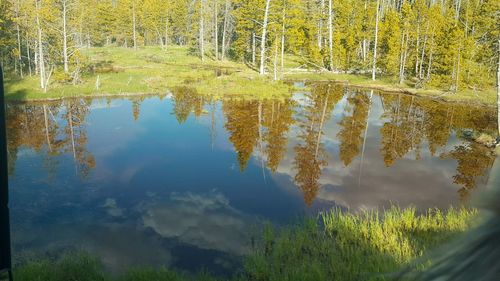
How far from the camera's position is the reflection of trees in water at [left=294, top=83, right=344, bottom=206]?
1416 centimetres

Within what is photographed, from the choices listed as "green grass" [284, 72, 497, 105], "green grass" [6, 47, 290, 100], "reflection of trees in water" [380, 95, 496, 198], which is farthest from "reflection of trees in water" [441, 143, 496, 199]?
"green grass" [6, 47, 290, 100]

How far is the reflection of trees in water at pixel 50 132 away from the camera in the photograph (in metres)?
15.5

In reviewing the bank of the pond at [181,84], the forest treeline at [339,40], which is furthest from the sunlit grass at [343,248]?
the bank of the pond at [181,84]

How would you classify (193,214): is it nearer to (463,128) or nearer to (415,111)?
(463,128)

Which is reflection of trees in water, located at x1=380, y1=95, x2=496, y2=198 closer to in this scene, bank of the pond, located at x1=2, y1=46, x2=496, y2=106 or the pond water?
the pond water

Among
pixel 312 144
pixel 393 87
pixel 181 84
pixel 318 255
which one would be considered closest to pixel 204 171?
pixel 312 144

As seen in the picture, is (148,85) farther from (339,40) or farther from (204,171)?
(339,40)

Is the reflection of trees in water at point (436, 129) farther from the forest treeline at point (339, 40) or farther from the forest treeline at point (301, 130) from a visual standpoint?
the forest treeline at point (339, 40)

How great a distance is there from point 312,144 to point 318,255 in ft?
34.6

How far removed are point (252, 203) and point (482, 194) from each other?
451 inches

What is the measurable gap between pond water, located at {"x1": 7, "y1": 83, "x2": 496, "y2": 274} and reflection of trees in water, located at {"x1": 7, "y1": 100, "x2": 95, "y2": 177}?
0.06 metres

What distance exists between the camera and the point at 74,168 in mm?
14719

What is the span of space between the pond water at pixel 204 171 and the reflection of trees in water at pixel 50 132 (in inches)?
2.5

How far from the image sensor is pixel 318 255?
8.63 meters
